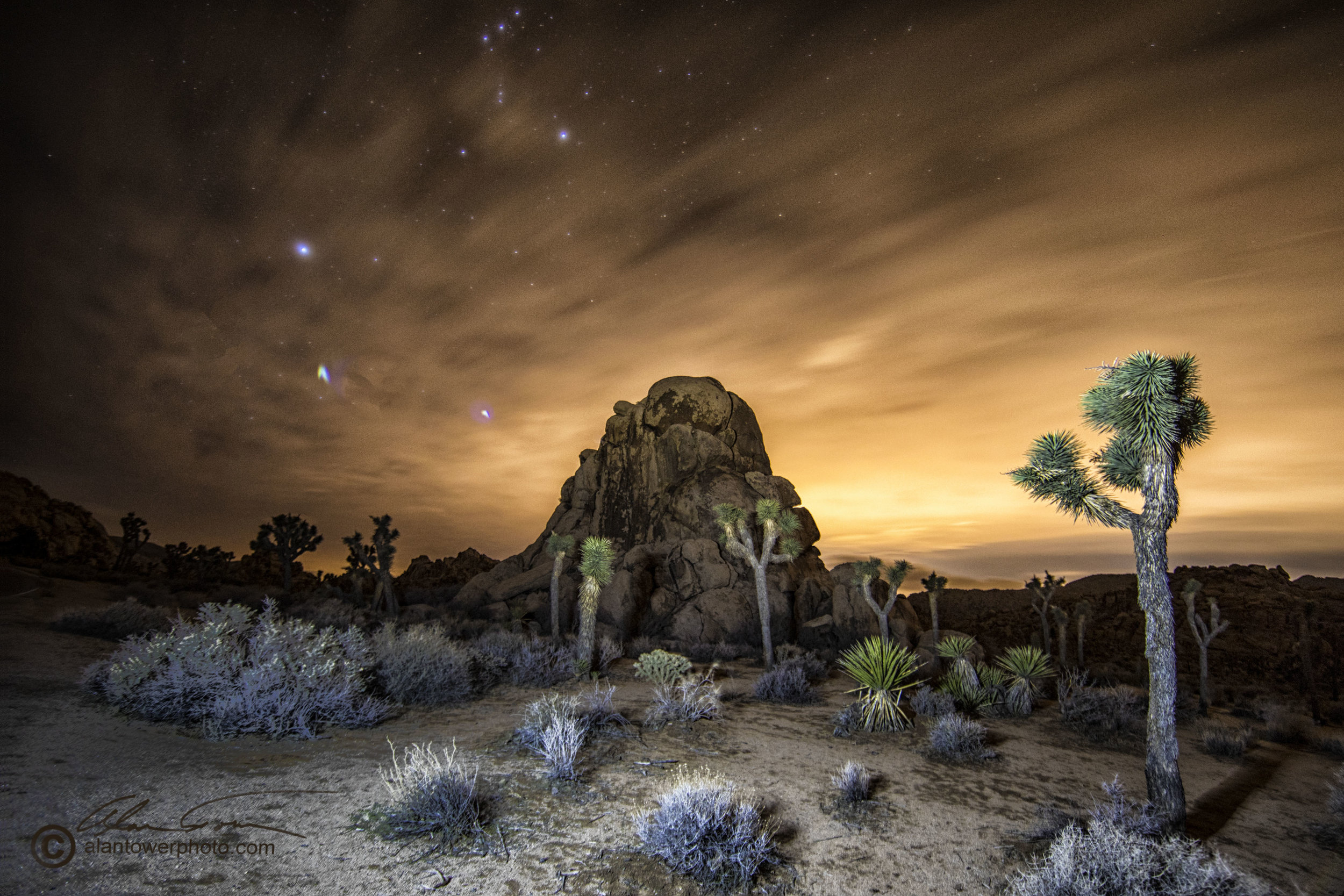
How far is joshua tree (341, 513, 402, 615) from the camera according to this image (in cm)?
2948

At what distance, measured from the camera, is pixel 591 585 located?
755 inches

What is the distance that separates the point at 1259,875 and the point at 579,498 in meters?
36.3

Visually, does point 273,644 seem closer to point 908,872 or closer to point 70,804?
point 70,804

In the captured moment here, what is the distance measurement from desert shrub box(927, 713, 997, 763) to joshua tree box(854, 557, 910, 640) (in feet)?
42.2

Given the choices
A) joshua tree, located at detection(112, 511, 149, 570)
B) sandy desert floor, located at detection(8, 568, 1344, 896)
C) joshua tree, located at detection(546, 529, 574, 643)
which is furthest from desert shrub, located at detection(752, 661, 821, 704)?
joshua tree, located at detection(112, 511, 149, 570)

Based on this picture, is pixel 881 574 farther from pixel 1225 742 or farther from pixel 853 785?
pixel 853 785

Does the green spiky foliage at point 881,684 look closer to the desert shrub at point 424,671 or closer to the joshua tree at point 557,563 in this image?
the desert shrub at point 424,671

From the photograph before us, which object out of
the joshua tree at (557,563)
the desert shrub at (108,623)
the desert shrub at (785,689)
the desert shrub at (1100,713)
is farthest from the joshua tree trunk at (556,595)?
the desert shrub at (1100,713)

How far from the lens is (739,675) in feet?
63.9

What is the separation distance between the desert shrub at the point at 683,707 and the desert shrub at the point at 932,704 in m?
5.19

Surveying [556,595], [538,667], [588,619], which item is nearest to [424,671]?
[538,667]

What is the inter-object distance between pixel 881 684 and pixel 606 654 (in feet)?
34.8

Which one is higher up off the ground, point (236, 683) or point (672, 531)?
point (672, 531)

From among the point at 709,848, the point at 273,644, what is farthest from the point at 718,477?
the point at 709,848
